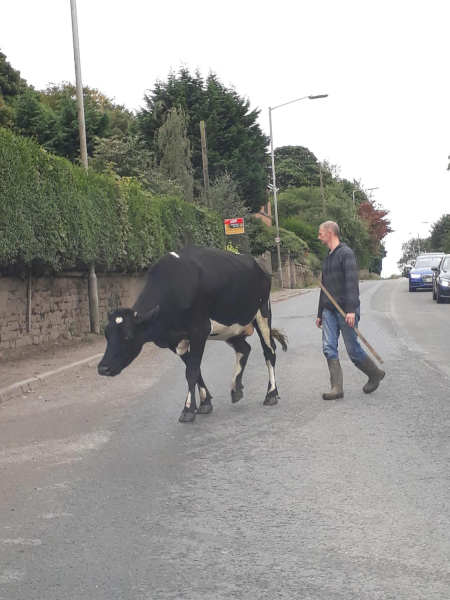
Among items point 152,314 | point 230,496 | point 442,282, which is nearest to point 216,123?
point 442,282

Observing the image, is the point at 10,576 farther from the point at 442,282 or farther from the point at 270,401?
the point at 442,282

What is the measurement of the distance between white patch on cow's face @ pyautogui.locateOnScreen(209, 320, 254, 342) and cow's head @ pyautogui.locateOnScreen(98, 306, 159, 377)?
0.93 meters

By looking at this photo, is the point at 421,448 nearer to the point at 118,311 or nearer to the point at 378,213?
the point at 118,311

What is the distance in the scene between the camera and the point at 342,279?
31.1 feet

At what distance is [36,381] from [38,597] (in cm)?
839

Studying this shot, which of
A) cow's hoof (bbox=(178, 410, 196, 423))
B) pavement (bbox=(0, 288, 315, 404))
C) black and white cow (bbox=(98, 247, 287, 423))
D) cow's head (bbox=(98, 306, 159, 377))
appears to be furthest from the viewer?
pavement (bbox=(0, 288, 315, 404))

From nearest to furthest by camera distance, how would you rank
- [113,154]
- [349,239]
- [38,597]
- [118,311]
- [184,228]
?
[38,597], [118,311], [184,228], [113,154], [349,239]

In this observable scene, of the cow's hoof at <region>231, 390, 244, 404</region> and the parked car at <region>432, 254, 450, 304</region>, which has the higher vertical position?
the parked car at <region>432, 254, 450, 304</region>

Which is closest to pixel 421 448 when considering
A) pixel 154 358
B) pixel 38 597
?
pixel 38 597

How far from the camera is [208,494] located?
5715mm

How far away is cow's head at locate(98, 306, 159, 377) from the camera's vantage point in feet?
25.3

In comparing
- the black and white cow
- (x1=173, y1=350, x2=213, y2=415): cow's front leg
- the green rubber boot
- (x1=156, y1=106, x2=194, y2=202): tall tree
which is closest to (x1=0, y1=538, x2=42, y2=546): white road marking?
the black and white cow

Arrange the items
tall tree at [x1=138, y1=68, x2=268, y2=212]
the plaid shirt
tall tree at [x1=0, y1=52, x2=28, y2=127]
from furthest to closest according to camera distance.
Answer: tall tree at [x1=138, y1=68, x2=268, y2=212]
tall tree at [x1=0, y1=52, x2=28, y2=127]
the plaid shirt

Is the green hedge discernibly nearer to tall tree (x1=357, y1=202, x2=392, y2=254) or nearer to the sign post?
the sign post
